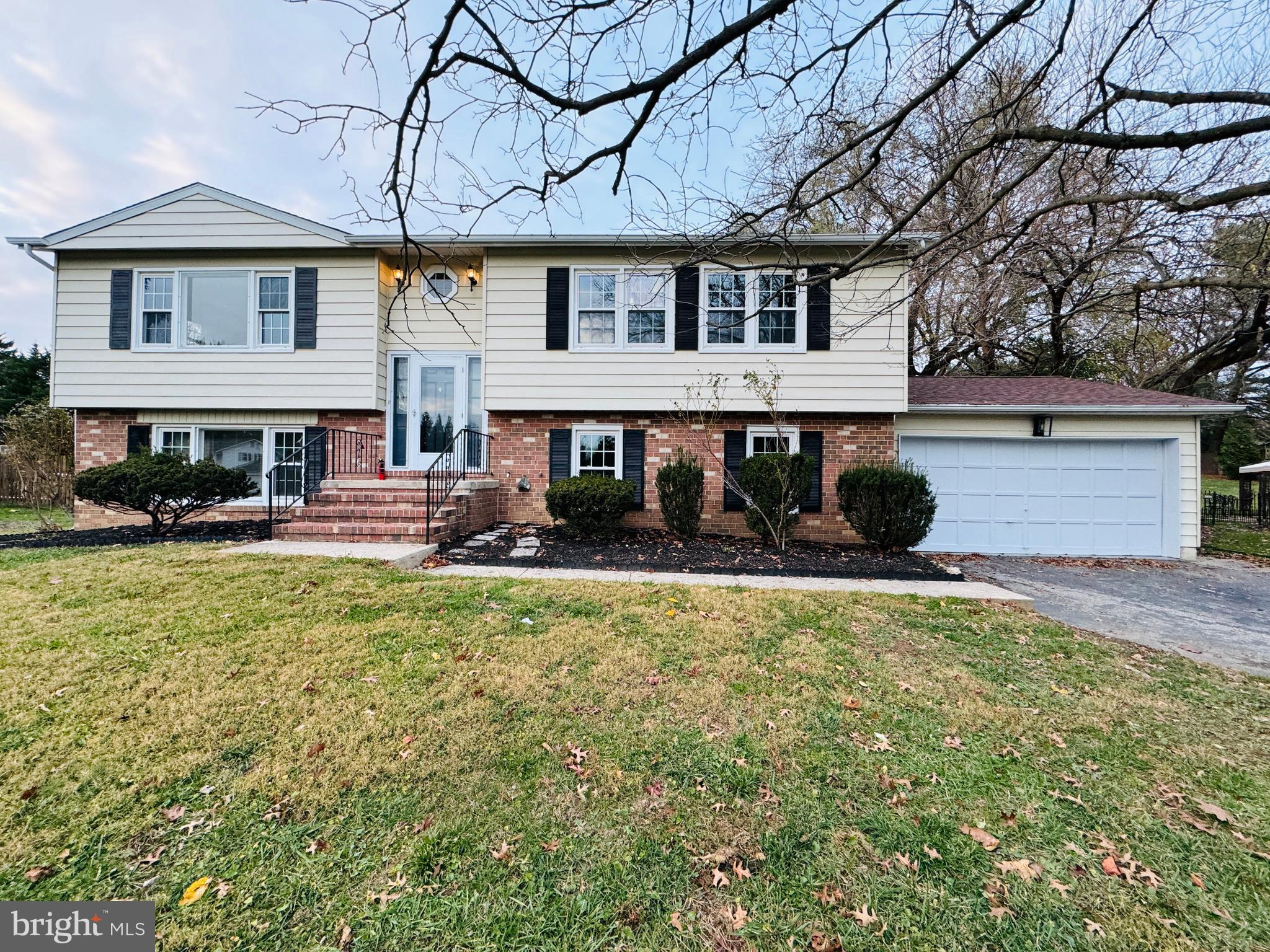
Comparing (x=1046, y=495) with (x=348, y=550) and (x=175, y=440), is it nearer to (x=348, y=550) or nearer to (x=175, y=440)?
(x=348, y=550)

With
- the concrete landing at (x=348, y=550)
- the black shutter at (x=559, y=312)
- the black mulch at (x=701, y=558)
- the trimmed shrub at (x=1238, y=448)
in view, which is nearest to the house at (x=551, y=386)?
the black shutter at (x=559, y=312)

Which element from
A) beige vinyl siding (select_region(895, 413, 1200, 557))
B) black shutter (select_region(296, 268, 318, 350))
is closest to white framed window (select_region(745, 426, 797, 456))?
beige vinyl siding (select_region(895, 413, 1200, 557))

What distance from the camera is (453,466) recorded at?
8.81m

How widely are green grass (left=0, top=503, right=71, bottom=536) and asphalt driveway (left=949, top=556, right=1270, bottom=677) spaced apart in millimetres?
15260

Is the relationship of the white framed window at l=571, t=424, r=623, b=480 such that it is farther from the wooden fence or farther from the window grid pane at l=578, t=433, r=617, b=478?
the wooden fence

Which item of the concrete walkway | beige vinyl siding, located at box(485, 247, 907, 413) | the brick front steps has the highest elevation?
beige vinyl siding, located at box(485, 247, 907, 413)

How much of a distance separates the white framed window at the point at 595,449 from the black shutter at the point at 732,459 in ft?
6.39

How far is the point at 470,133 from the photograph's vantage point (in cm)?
307

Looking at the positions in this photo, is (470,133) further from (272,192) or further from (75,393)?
(75,393)

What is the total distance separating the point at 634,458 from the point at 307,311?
6.66 meters

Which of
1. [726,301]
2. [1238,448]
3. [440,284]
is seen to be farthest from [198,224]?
[1238,448]

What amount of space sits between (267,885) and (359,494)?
636 cm

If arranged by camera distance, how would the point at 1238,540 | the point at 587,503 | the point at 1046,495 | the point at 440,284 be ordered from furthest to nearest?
1. the point at 1238,540
2. the point at 440,284
3. the point at 1046,495
4. the point at 587,503

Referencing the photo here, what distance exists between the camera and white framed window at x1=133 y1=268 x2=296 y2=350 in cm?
928
